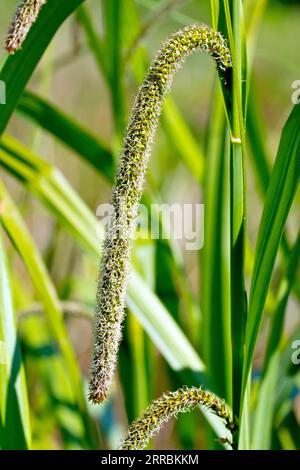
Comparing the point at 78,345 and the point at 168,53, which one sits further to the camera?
the point at 78,345

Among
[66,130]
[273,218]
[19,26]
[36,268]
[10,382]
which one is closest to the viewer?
[19,26]

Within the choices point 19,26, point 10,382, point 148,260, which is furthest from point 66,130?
point 19,26

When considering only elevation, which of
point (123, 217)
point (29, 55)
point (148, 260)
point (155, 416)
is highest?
point (29, 55)

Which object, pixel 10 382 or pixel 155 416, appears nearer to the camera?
pixel 155 416

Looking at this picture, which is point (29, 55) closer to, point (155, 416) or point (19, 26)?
point (19, 26)

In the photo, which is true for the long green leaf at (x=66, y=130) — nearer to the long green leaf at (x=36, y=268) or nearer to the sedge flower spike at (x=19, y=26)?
the long green leaf at (x=36, y=268)

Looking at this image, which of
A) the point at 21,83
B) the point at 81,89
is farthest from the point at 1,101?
the point at 81,89

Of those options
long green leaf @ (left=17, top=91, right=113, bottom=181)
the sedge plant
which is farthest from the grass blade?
long green leaf @ (left=17, top=91, right=113, bottom=181)
